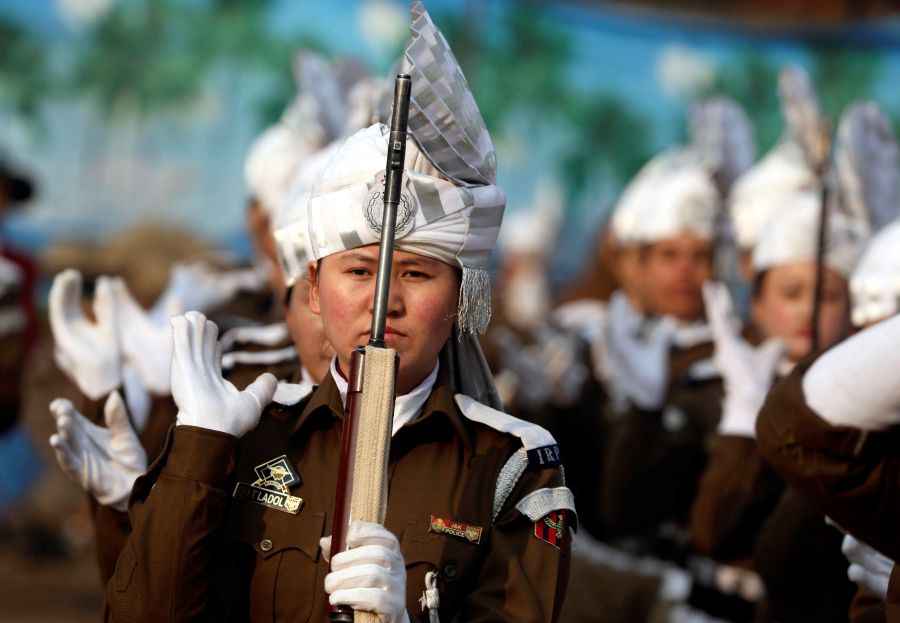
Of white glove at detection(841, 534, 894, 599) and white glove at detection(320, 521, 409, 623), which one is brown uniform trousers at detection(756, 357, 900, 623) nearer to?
white glove at detection(320, 521, 409, 623)

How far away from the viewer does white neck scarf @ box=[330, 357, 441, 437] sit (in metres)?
3.39

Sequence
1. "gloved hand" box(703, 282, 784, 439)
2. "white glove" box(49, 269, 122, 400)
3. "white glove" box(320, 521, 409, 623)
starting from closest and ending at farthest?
"white glove" box(320, 521, 409, 623)
"white glove" box(49, 269, 122, 400)
"gloved hand" box(703, 282, 784, 439)

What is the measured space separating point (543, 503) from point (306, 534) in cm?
48

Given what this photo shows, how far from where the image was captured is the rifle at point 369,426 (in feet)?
9.90

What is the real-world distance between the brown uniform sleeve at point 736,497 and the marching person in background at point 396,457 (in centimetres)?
266

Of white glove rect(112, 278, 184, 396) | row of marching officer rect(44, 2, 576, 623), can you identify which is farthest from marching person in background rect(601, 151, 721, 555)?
row of marching officer rect(44, 2, 576, 623)

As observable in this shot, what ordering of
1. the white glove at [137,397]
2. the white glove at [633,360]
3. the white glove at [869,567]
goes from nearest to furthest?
the white glove at [869,567] → the white glove at [137,397] → the white glove at [633,360]

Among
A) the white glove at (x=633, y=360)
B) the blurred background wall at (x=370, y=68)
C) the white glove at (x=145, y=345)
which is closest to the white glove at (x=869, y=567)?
the white glove at (x=145, y=345)

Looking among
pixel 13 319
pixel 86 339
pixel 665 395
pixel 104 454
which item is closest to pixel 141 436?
pixel 86 339

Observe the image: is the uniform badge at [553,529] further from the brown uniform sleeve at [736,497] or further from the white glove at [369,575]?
the brown uniform sleeve at [736,497]

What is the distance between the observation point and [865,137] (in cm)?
691

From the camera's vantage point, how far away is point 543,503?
3264 millimetres

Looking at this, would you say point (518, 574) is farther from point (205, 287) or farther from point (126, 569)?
point (205, 287)

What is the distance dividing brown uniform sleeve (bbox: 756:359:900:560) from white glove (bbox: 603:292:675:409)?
4.51m
